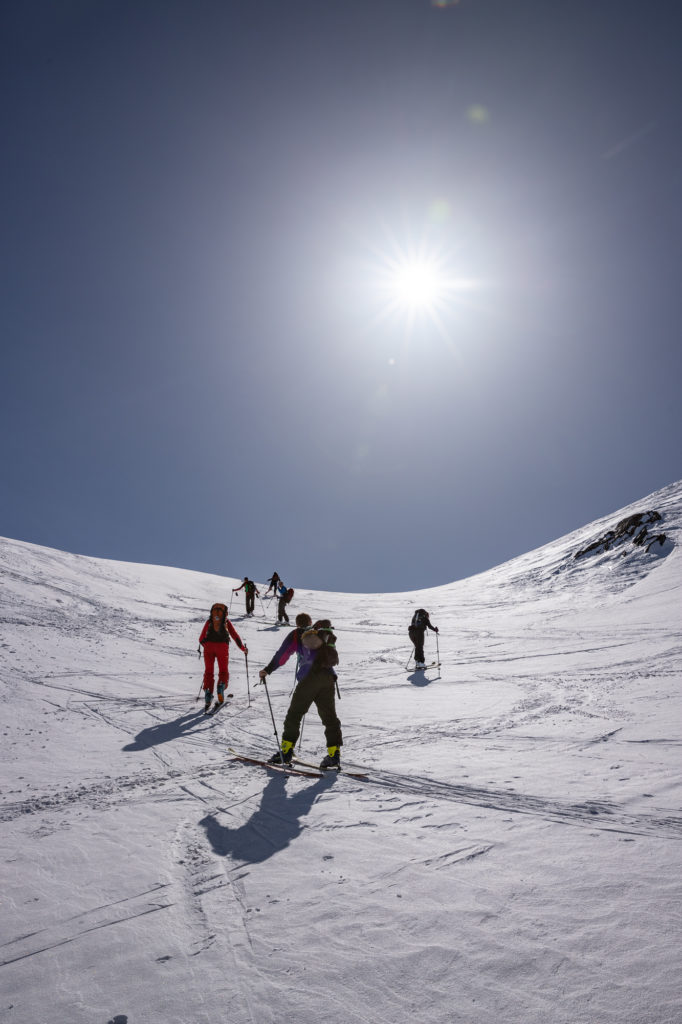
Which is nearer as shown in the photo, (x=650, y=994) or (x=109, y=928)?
(x=650, y=994)

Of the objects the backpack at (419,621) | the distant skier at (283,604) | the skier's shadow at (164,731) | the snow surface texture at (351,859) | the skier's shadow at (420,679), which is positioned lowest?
the snow surface texture at (351,859)

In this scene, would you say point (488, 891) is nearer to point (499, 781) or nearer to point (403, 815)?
point (403, 815)

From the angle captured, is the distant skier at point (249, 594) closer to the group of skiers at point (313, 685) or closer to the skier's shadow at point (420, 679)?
the skier's shadow at point (420, 679)

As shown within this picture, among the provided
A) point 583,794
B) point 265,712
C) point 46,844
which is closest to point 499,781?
point 583,794

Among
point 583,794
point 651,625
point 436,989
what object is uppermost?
point 651,625

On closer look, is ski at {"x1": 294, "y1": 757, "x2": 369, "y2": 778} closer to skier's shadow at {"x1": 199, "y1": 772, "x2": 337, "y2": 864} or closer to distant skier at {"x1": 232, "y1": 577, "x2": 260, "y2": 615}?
skier's shadow at {"x1": 199, "y1": 772, "x2": 337, "y2": 864}

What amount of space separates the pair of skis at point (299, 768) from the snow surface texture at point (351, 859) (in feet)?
0.55

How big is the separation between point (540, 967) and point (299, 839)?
7.15 feet

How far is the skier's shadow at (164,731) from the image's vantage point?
6.87 m

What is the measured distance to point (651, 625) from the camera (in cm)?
1449

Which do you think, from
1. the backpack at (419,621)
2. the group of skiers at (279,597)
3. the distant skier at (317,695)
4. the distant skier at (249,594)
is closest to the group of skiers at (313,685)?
the distant skier at (317,695)

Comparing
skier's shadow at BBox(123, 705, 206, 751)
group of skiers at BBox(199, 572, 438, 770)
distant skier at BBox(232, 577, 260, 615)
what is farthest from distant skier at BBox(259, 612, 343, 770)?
distant skier at BBox(232, 577, 260, 615)

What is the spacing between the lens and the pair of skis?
5.79 meters

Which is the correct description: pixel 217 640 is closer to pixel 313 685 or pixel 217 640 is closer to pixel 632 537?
pixel 313 685
